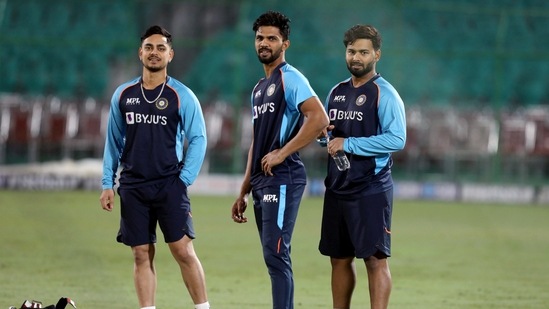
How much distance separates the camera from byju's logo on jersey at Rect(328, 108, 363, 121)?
313 inches

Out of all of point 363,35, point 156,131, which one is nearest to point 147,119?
point 156,131

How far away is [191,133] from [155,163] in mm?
347

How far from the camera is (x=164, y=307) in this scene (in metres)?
9.31

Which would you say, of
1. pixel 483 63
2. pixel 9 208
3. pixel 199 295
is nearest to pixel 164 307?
pixel 199 295

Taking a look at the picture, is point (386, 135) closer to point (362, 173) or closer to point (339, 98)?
point (362, 173)

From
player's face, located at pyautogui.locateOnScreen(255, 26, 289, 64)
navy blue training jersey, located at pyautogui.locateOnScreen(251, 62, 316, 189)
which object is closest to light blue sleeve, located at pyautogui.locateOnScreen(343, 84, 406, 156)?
navy blue training jersey, located at pyautogui.locateOnScreen(251, 62, 316, 189)

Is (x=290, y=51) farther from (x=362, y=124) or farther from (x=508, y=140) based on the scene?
(x=362, y=124)

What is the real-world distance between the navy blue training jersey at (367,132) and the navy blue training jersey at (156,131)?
3.31 ft

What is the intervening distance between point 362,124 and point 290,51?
16.0m

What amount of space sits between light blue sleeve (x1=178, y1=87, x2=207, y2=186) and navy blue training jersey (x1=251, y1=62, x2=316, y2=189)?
1.52ft

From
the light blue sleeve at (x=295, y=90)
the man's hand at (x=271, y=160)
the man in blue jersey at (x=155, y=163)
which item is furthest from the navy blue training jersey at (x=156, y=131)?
the light blue sleeve at (x=295, y=90)

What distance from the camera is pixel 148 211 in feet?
26.6

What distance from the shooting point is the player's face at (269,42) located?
7723 millimetres

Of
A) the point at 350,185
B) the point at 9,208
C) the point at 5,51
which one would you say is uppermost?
Answer: the point at 5,51
